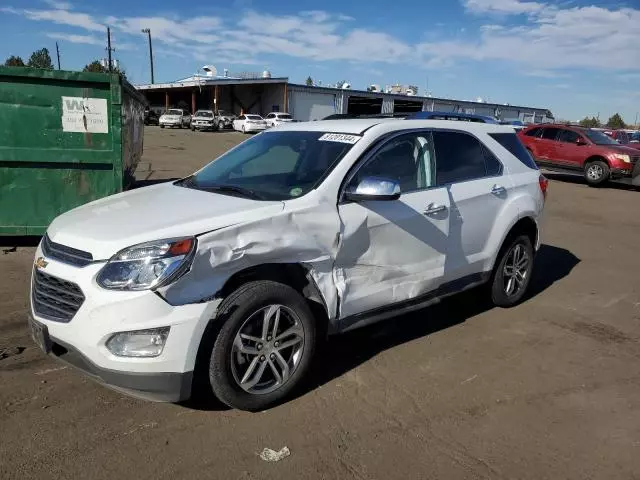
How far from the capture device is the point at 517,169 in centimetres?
538

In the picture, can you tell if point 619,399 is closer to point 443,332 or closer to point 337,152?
point 443,332

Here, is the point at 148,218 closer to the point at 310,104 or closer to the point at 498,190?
the point at 498,190

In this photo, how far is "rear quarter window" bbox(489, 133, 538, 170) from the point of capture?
17.5 feet

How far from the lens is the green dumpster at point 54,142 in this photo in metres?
6.40

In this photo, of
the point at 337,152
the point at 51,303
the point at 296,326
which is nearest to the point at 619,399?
the point at 296,326

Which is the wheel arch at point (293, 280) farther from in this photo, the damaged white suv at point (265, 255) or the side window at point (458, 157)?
the side window at point (458, 157)

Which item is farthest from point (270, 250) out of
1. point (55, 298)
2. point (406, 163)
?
point (406, 163)

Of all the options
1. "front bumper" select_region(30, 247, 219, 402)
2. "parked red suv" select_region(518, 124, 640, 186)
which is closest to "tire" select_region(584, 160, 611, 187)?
"parked red suv" select_region(518, 124, 640, 186)

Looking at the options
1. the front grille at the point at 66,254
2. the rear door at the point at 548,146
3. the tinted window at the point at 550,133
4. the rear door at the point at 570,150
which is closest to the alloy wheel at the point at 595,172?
the rear door at the point at 570,150

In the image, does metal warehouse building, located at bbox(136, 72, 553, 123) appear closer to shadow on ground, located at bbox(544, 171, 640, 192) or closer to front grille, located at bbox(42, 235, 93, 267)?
shadow on ground, located at bbox(544, 171, 640, 192)

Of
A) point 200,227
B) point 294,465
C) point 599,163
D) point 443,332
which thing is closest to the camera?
point 294,465

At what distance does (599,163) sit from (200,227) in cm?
1710

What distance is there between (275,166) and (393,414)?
78.5 inches

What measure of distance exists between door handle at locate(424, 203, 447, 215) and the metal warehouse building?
4212 cm
